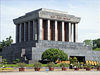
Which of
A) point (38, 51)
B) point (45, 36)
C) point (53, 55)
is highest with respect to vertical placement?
point (45, 36)

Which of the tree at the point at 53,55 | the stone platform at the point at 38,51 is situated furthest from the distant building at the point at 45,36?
the tree at the point at 53,55

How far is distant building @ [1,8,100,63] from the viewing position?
64.8m

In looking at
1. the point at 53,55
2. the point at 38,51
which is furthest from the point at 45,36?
the point at 53,55

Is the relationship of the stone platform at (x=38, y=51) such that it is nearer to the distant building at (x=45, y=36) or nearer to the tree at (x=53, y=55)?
the distant building at (x=45, y=36)

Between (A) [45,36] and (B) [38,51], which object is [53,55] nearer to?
(B) [38,51]

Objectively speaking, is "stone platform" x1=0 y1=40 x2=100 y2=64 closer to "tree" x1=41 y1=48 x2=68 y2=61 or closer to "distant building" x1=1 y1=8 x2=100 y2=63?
"distant building" x1=1 y1=8 x2=100 y2=63

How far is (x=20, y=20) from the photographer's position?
265 ft

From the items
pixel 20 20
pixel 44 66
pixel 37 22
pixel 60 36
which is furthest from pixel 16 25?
pixel 44 66

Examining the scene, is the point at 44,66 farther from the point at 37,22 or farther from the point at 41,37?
the point at 37,22

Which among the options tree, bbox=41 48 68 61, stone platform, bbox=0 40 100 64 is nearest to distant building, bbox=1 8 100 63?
stone platform, bbox=0 40 100 64

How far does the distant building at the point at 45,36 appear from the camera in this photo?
6479 cm

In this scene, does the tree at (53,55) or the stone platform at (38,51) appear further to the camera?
the stone platform at (38,51)

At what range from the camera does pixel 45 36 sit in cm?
7469

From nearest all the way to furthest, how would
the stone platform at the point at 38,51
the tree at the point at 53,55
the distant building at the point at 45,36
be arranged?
1. the tree at the point at 53,55
2. the stone platform at the point at 38,51
3. the distant building at the point at 45,36
